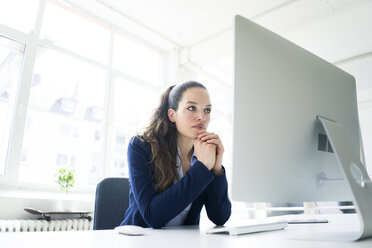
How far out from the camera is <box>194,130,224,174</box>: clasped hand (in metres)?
1.00

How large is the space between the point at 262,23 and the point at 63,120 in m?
2.62

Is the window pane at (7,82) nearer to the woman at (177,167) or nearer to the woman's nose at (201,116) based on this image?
the woman at (177,167)

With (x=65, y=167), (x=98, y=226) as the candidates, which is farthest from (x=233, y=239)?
(x=65, y=167)

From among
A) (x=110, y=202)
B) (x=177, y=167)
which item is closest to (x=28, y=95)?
(x=110, y=202)

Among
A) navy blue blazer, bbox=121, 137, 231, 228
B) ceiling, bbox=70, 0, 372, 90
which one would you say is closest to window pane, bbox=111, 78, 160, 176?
ceiling, bbox=70, 0, 372, 90

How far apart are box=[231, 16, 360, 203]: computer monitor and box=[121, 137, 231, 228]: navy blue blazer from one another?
324 millimetres

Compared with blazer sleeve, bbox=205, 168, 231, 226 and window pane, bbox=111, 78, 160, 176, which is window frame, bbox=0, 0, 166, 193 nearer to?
window pane, bbox=111, 78, 160, 176

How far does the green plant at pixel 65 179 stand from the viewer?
291cm

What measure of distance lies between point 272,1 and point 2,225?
3439mm

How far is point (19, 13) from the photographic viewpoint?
10.2ft

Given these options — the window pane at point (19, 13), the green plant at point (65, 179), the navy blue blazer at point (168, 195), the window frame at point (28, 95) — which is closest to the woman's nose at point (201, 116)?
the navy blue blazer at point (168, 195)

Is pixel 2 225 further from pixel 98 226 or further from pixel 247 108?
pixel 247 108

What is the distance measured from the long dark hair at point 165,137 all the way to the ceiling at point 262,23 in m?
1.82

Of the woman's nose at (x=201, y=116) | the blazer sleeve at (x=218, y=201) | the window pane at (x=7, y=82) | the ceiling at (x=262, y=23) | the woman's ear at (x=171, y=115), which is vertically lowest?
the blazer sleeve at (x=218, y=201)
